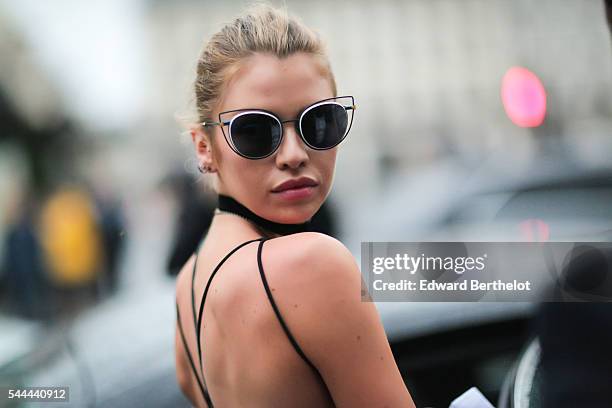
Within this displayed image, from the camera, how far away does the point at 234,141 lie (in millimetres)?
1425

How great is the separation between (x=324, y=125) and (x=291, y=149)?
9cm

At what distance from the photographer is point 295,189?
142cm

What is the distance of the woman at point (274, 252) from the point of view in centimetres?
123

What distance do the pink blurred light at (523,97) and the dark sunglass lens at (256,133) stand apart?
89cm

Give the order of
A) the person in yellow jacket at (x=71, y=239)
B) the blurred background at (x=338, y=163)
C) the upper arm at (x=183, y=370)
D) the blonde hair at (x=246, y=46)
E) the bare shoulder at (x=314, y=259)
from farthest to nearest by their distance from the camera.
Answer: the person in yellow jacket at (x=71, y=239)
the blurred background at (x=338, y=163)
the upper arm at (x=183, y=370)
the blonde hair at (x=246, y=46)
the bare shoulder at (x=314, y=259)

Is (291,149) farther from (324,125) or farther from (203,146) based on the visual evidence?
(203,146)

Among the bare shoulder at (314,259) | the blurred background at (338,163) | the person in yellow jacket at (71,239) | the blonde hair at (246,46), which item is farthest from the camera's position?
the person in yellow jacket at (71,239)

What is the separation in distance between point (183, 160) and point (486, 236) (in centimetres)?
96

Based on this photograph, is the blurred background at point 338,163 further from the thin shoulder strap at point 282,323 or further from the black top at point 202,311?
the thin shoulder strap at point 282,323

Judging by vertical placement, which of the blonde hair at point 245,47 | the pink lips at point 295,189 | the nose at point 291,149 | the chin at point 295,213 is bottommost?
the chin at point 295,213

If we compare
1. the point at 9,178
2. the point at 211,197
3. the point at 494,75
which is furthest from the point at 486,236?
the point at 9,178

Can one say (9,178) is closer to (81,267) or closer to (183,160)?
(81,267)

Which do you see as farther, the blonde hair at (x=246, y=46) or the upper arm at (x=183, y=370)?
the upper arm at (x=183, y=370)

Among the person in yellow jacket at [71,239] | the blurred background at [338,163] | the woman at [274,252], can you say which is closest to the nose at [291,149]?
the woman at [274,252]
